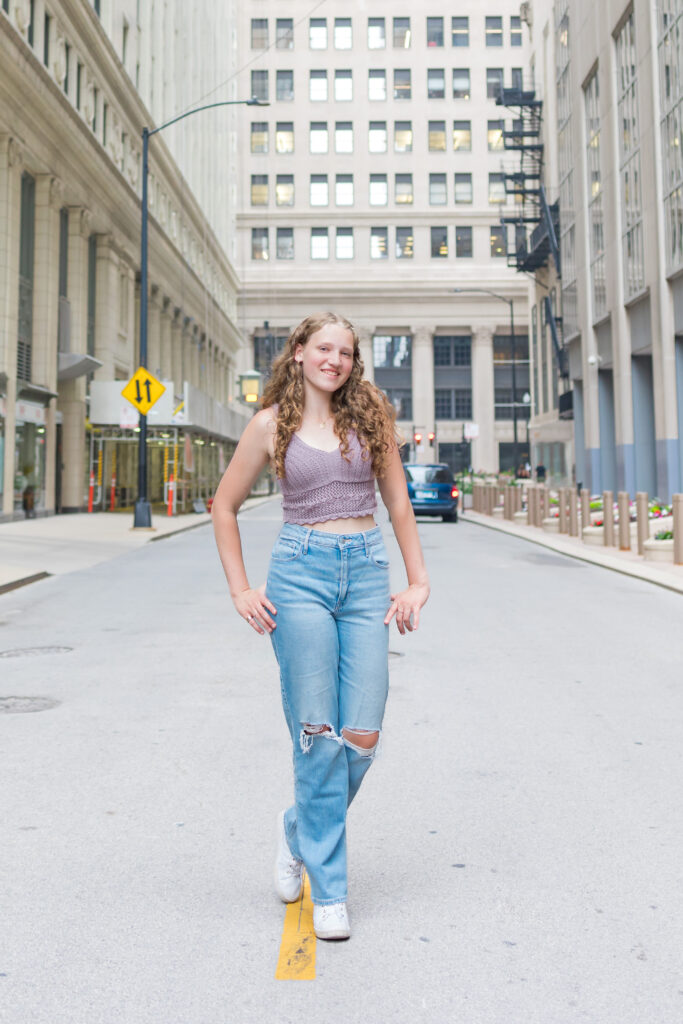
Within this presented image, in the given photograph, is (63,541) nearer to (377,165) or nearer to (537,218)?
(537,218)

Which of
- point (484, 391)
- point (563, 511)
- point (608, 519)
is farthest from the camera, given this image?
point (484, 391)

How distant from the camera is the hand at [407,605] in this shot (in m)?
3.28

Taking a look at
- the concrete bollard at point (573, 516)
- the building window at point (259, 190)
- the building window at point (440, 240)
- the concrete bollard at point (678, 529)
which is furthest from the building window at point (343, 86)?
the concrete bollard at point (678, 529)

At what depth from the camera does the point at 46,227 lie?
1241 inches

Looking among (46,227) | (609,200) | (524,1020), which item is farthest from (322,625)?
(609,200)

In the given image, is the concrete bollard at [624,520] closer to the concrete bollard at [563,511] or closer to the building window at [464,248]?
the concrete bollard at [563,511]

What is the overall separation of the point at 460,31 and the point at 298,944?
295 feet

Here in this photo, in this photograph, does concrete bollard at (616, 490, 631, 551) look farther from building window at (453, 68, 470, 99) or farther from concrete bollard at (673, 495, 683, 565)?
building window at (453, 68, 470, 99)

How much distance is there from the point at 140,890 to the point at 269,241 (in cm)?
8459

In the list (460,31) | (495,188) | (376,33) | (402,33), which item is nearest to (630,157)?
(495,188)

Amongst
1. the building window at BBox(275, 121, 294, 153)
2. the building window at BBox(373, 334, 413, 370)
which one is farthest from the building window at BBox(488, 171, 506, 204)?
the building window at BBox(275, 121, 294, 153)

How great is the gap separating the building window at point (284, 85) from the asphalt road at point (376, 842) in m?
82.1

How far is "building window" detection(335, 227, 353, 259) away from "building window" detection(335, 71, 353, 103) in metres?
10.2

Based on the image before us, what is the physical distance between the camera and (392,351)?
8775cm
